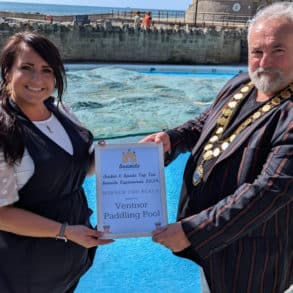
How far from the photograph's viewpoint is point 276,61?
161cm

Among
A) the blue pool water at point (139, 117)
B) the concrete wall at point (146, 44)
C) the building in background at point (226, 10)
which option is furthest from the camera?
the building in background at point (226, 10)

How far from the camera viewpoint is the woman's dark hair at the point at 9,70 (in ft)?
4.89

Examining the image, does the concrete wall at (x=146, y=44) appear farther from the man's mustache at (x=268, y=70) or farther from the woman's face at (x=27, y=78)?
the man's mustache at (x=268, y=70)

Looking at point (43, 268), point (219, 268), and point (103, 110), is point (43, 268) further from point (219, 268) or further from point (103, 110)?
point (103, 110)

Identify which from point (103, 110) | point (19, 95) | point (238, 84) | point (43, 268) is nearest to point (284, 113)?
point (238, 84)

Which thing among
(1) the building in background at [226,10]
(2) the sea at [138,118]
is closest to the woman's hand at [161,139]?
(2) the sea at [138,118]

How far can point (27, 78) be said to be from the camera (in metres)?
1.63

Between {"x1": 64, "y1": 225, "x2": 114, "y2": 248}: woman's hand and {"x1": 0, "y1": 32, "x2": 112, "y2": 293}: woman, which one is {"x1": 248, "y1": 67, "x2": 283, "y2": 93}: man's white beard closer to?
{"x1": 0, "y1": 32, "x2": 112, "y2": 293}: woman

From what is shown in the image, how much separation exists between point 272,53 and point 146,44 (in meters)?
17.2

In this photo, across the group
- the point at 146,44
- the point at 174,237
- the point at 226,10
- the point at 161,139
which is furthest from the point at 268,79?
the point at 226,10

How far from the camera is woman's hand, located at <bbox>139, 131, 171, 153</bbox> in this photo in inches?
77.4

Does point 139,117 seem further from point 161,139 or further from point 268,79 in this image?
point 268,79

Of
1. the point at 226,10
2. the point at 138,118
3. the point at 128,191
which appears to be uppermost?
the point at 226,10

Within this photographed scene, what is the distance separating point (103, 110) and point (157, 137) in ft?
24.2
